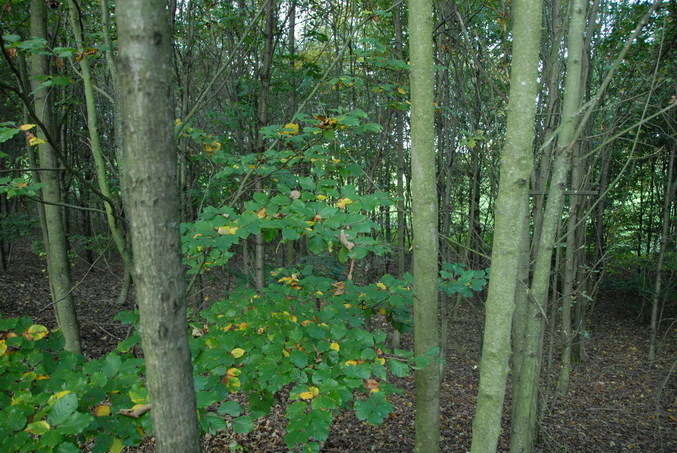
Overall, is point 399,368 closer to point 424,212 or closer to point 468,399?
point 424,212

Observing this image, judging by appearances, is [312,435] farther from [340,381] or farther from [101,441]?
[101,441]

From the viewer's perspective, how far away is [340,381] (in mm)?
1998

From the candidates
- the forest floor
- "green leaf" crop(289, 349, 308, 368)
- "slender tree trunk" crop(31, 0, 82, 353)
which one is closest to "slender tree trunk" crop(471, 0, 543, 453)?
"green leaf" crop(289, 349, 308, 368)

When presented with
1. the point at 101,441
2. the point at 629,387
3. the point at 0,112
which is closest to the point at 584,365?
the point at 629,387

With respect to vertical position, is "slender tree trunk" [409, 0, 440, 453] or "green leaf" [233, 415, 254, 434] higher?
"slender tree trunk" [409, 0, 440, 453]

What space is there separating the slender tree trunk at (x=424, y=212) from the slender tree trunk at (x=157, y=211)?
144 centimetres

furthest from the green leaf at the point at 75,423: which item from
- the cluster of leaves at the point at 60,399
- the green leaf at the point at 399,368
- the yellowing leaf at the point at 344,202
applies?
the yellowing leaf at the point at 344,202

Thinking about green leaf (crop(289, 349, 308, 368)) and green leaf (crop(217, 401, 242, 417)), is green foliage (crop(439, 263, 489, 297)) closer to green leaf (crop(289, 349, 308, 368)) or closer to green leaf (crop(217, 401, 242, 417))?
green leaf (crop(289, 349, 308, 368))

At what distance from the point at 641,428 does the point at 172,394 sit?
709 cm

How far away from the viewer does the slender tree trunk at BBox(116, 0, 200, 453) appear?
37.4 inches

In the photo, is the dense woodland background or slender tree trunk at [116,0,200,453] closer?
slender tree trunk at [116,0,200,453]

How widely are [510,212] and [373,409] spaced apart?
101cm

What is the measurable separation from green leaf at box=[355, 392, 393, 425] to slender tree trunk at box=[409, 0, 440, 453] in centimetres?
49

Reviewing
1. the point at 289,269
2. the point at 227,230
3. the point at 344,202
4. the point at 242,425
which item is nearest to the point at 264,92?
the point at 289,269
